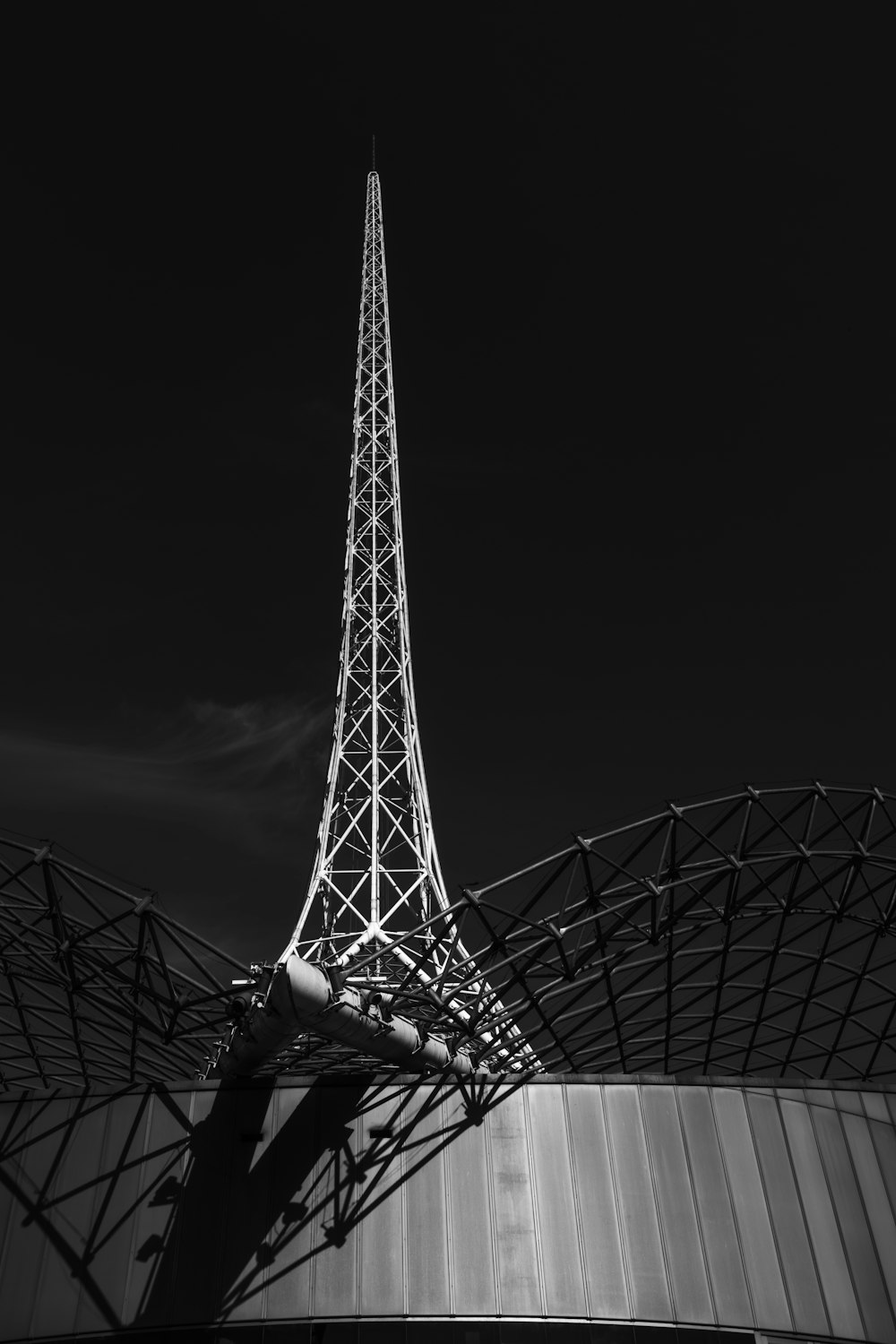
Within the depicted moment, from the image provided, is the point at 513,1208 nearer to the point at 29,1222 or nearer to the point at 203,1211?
the point at 203,1211

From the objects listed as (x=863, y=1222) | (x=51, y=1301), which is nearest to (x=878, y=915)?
(x=863, y=1222)

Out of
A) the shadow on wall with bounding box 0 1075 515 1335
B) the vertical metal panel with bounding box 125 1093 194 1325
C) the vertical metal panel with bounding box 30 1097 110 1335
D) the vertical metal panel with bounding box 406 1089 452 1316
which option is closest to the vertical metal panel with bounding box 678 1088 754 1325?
the shadow on wall with bounding box 0 1075 515 1335

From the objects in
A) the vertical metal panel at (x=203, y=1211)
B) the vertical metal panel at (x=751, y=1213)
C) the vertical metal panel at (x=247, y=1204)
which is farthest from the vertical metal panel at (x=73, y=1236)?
the vertical metal panel at (x=751, y=1213)

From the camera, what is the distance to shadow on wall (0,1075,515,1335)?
27875 millimetres

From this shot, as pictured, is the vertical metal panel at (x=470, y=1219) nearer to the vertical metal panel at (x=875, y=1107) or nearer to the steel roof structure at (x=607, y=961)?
the steel roof structure at (x=607, y=961)

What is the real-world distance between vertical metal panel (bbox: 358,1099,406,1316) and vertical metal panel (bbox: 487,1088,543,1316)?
111 inches

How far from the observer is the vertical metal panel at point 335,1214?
1098 inches

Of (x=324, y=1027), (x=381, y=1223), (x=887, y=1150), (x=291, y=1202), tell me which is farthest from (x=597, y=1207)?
(x=887, y=1150)

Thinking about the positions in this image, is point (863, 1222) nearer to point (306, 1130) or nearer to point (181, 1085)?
point (306, 1130)

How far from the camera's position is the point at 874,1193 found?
31.4 metres

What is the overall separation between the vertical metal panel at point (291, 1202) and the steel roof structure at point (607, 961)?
2.71 m

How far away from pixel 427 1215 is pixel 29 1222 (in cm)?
1138

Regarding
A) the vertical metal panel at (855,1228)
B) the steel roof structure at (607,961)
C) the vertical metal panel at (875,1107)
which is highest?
the steel roof structure at (607,961)

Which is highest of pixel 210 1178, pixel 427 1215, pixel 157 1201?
pixel 210 1178
